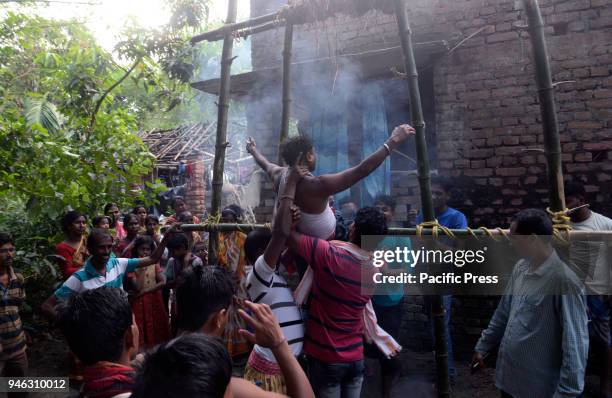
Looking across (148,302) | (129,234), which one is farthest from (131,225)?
(148,302)

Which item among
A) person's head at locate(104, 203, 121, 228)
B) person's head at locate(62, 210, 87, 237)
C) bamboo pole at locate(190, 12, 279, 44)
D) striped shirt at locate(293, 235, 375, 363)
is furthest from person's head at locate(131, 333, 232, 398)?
person's head at locate(104, 203, 121, 228)

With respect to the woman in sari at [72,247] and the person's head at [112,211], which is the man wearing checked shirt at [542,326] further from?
the person's head at [112,211]

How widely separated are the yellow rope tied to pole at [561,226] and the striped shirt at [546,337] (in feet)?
0.66

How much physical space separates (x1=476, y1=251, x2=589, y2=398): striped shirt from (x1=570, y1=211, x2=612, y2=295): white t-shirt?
5.0 inches

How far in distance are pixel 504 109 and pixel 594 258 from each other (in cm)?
276

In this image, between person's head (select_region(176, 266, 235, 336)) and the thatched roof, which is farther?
the thatched roof

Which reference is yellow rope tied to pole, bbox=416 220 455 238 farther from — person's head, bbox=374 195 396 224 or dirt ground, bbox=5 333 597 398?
dirt ground, bbox=5 333 597 398

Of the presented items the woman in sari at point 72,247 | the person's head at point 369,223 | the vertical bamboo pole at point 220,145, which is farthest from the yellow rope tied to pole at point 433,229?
the woman in sari at point 72,247

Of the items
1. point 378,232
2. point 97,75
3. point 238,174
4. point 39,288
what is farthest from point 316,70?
point 238,174

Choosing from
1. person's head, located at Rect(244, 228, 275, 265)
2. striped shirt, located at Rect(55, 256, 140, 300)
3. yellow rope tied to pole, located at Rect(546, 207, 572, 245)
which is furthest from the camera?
striped shirt, located at Rect(55, 256, 140, 300)

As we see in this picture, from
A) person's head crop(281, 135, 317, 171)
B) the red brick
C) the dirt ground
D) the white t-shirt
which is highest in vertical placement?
the red brick

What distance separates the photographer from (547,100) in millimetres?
2289

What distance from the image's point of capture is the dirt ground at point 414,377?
13.8 feet

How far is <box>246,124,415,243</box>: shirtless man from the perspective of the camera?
2438 mm
